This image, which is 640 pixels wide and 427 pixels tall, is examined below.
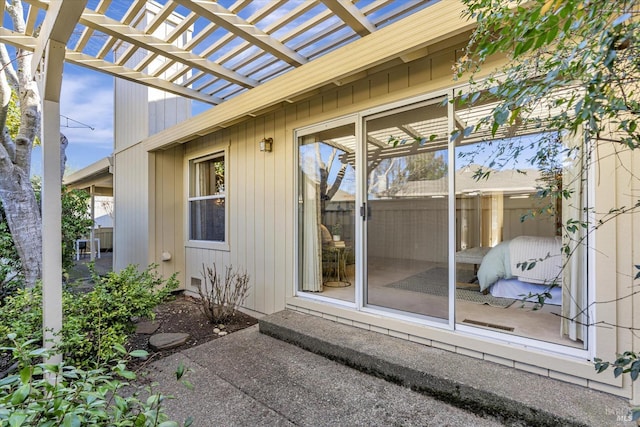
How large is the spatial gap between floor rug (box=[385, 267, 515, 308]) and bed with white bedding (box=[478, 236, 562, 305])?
104mm

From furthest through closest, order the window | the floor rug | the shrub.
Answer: the window, the floor rug, the shrub

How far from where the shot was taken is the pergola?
219 cm

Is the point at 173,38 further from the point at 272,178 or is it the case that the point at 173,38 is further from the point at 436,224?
the point at 436,224

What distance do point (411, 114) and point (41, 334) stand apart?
3.48 m

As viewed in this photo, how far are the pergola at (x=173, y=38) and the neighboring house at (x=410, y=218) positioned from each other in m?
0.34

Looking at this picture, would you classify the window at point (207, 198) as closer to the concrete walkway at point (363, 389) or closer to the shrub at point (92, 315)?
the shrub at point (92, 315)

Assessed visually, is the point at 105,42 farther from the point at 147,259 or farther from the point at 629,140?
the point at 629,140

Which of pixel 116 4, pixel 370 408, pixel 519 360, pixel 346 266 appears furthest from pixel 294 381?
pixel 116 4

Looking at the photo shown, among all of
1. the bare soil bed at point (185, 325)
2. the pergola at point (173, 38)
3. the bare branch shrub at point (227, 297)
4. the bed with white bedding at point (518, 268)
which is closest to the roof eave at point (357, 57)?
the pergola at point (173, 38)

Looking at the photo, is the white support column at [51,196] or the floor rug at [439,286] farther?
the floor rug at [439,286]

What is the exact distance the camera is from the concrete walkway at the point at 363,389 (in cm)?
181

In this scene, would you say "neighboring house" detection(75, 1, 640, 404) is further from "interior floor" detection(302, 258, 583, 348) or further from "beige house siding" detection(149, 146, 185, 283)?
"beige house siding" detection(149, 146, 185, 283)

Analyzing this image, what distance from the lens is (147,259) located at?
17.1ft

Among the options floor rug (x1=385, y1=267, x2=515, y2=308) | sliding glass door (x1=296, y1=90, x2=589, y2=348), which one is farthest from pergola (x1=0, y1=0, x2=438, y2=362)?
floor rug (x1=385, y1=267, x2=515, y2=308)
